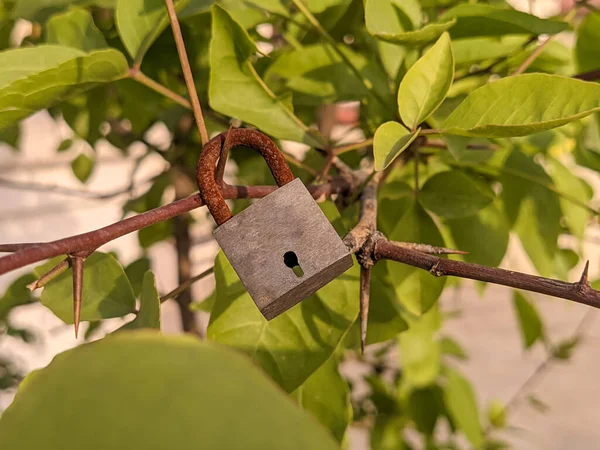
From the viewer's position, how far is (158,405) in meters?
0.09

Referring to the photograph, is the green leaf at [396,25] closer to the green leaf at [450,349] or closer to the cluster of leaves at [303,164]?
the cluster of leaves at [303,164]

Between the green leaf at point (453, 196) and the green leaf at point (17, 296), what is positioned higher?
the green leaf at point (453, 196)

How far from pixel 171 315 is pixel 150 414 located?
147cm

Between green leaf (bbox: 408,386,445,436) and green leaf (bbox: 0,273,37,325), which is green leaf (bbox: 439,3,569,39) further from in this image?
green leaf (bbox: 408,386,445,436)

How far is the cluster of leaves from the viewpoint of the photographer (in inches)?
3.5

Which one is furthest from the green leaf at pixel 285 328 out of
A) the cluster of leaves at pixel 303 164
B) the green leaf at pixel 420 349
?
the green leaf at pixel 420 349

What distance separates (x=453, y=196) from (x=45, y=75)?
0.21m

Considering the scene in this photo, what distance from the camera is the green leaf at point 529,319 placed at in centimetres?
53

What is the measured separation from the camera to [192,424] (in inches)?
3.4

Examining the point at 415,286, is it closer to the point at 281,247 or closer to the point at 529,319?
the point at 281,247

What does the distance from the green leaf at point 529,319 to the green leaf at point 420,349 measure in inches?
3.5

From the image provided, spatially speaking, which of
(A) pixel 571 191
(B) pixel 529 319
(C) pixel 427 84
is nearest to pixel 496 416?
(B) pixel 529 319

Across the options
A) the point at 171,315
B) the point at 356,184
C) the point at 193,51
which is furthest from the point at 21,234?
the point at 356,184

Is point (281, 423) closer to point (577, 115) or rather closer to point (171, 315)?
point (577, 115)
